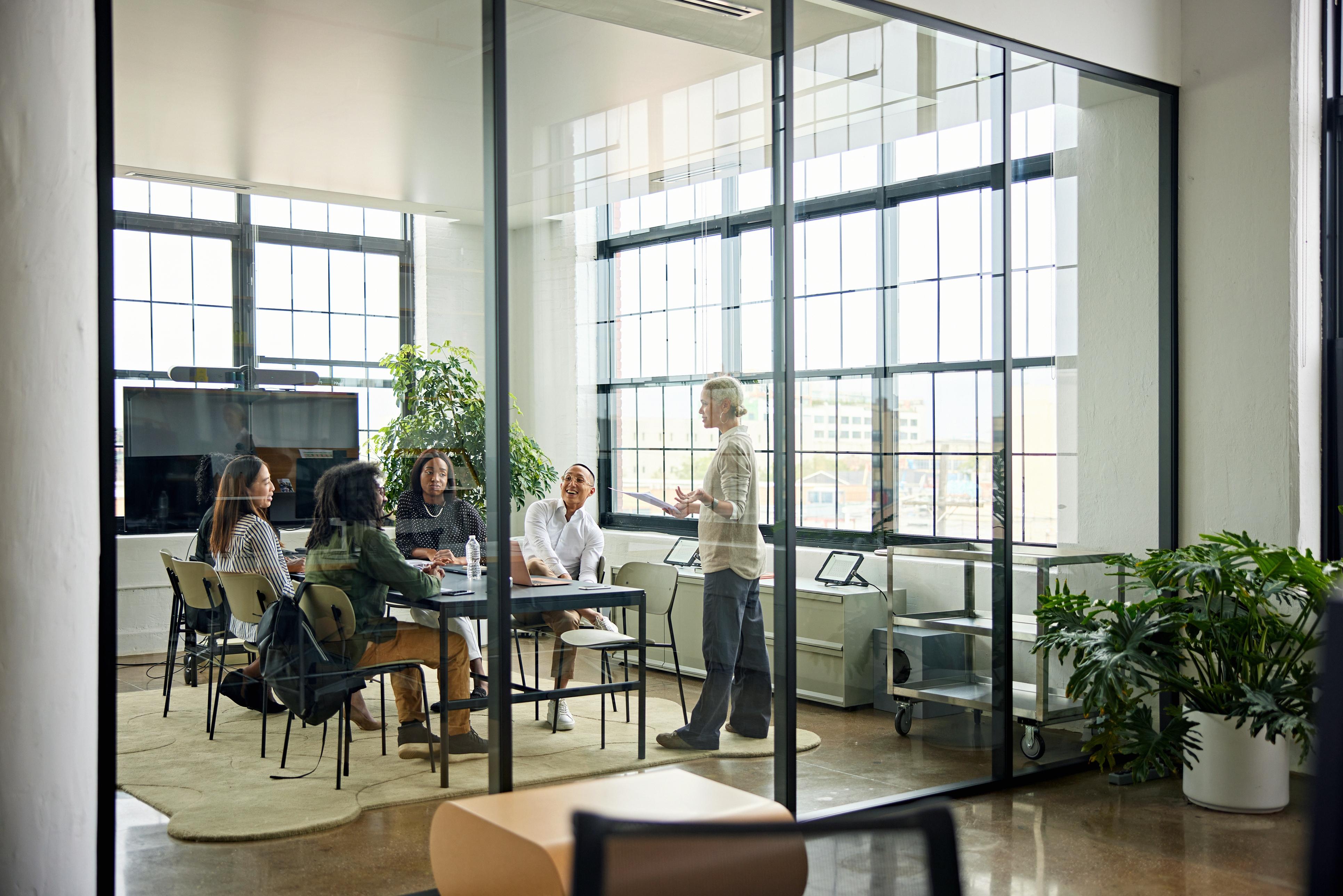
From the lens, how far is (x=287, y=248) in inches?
136

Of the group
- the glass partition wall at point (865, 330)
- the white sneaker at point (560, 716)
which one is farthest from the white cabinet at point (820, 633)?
the white sneaker at point (560, 716)

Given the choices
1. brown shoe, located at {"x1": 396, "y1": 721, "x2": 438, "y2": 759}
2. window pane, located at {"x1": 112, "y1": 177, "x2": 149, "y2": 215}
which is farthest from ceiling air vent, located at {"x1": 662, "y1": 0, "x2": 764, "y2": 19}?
brown shoe, located at {"x1": 396, "y1": 721, "x2": 438, "y2": 759}

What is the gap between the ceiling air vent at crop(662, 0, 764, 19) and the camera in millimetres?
4203

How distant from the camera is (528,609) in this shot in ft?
12.6

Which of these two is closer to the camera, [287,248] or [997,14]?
[287,248]

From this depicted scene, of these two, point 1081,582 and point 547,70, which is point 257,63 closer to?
point 547,70

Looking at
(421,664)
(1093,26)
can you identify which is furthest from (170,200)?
(1093,26)

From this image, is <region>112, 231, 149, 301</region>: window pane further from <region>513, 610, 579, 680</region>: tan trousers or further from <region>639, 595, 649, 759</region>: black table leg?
<region>639, 595, 649, 759</region>: black table leg

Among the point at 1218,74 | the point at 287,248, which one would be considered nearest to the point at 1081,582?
the point at 1218,74

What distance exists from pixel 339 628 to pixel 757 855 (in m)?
2.26

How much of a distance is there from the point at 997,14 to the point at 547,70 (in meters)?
2.13

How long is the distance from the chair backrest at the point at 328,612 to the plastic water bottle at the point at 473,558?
37 centimetres

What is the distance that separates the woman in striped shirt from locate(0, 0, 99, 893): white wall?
388mm

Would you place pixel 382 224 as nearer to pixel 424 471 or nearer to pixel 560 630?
pixel 424 471
